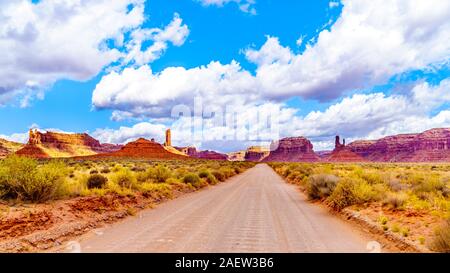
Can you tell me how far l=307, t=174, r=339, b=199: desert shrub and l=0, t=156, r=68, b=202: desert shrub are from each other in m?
13.0

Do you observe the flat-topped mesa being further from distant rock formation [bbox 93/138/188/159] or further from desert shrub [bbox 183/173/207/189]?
desert shrub [bbox 183/173/207/189]

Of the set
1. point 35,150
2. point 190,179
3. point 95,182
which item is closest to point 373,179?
point 190,179

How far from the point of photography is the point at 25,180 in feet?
43.8

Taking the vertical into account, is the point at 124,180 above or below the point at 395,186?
above

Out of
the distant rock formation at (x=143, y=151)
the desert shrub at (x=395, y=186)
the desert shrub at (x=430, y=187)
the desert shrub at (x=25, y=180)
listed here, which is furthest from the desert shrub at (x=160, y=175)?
the distant rock formation at (x=143, y=151)

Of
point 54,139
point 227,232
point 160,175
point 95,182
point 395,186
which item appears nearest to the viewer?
point 227,232

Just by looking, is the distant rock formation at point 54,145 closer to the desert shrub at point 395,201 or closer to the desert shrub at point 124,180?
the desert shrub at point 124,180

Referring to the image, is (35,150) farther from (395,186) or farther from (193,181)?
(395,186)

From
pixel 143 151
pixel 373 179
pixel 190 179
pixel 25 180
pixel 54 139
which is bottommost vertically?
pixel 190 179

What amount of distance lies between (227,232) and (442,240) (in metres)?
5.30

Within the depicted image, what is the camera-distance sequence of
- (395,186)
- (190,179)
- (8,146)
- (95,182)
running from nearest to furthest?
(95,182)
(395,186)
(190,179)
(8,146)

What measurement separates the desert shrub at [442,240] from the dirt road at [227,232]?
5.15ft

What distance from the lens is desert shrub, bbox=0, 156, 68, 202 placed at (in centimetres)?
1316
